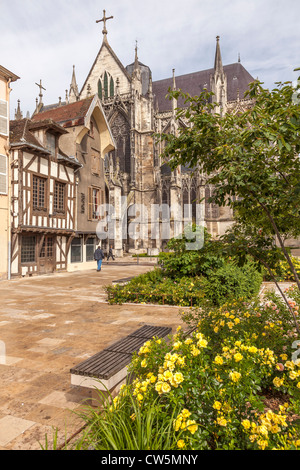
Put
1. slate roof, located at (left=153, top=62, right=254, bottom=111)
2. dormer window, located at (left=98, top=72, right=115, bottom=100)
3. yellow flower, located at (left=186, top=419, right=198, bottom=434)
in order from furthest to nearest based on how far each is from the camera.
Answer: slate roof, located at (left=153, top=62, right=254, bottom=111), dormer window, located at (left=98, top=72, right=115, bottom=100), yellow flower, located at (left=186, top=419, right=198, bottom=434)

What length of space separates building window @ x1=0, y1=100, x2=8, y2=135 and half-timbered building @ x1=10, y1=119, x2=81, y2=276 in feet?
2.06

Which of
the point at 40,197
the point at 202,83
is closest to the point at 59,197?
the point at 40,197

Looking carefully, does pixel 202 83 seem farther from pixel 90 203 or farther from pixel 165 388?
pixel 165 388

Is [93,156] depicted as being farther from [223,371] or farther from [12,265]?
[223,371]

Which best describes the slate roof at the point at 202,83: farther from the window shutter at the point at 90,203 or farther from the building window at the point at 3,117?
the building window at the point at 3,117

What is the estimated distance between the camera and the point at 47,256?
1708 cm

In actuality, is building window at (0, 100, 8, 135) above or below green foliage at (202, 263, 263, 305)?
above

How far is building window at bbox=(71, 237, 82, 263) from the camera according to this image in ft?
62.9

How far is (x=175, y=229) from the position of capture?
3450 centimetres

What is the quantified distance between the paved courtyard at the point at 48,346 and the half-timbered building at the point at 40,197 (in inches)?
196

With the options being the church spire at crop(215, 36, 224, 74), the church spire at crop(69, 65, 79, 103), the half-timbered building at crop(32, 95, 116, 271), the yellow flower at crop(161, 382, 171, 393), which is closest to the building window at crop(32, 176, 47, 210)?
the half-timbered building at crop(32, 95, 116, 271)

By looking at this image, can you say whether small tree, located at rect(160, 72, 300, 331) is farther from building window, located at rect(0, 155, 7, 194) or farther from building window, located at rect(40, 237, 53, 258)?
building window, located at rect(40, 237, 53, 258)

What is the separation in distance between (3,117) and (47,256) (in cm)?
752
